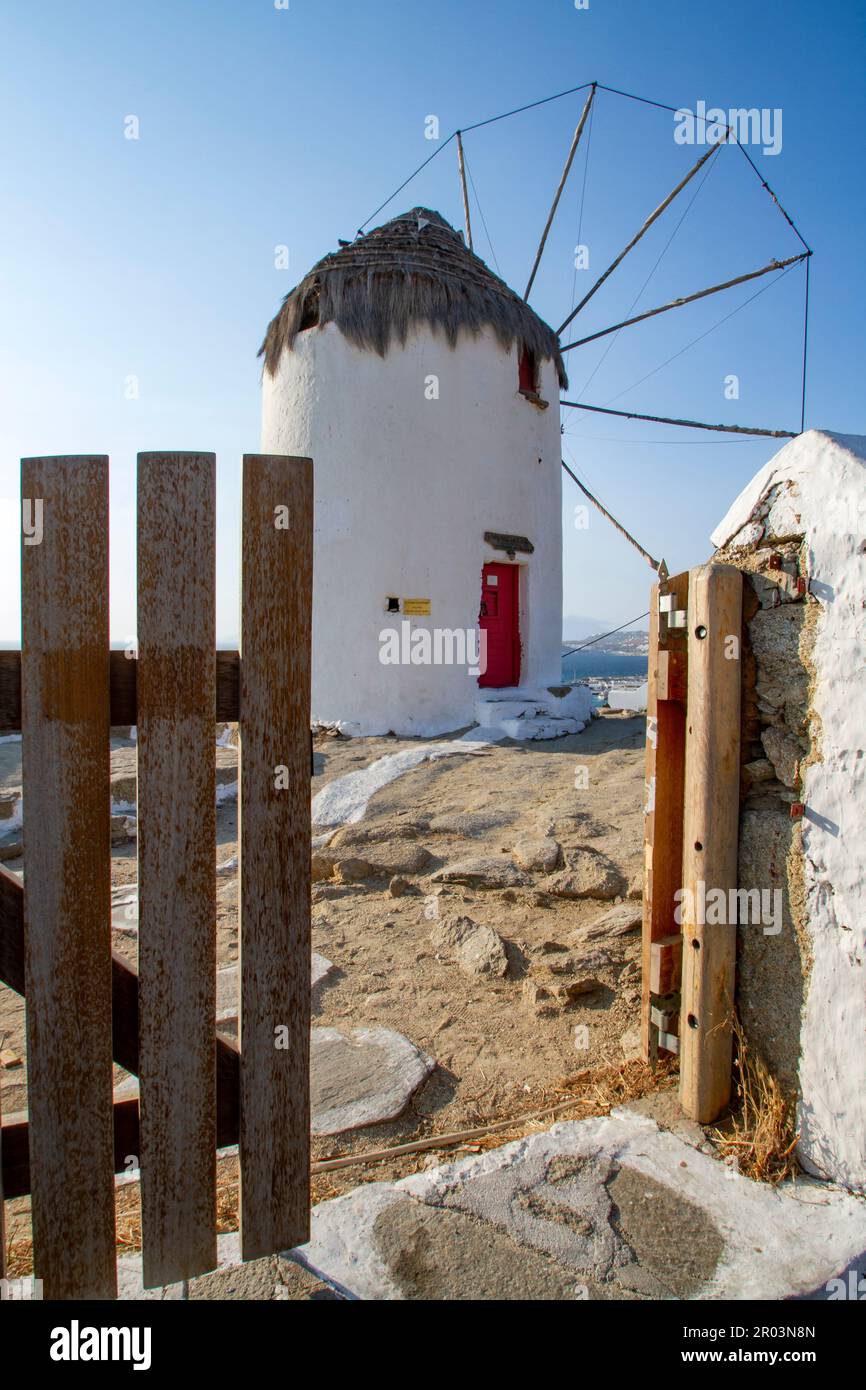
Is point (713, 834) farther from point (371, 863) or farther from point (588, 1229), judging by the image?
point (371, 863)

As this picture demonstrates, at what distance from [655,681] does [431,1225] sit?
1.81 meters

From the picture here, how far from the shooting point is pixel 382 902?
506 centimetres

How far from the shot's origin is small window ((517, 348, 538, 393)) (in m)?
13.4

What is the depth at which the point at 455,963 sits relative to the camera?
13.5 ft

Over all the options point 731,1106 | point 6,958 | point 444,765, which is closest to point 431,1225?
point 731,1106

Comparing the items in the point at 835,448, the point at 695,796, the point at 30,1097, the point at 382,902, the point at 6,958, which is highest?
the point at 835,448

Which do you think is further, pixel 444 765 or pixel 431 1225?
pixel 444 765

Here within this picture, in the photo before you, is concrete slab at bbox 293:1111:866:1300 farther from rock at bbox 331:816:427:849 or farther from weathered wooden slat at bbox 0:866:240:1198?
rock at bbox 331:816:427:849

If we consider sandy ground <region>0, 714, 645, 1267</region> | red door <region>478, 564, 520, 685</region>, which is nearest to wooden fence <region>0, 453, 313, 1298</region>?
sandy ground <region>0, 714, 645, 1267</region>

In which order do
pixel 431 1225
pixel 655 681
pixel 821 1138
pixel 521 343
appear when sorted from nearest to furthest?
pixel 431 1225 < pixel 821 1138 < pixel 655 681 < pixel 521 343

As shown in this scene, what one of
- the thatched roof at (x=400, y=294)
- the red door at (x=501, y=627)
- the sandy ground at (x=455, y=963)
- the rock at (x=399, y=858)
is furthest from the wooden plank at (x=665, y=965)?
the thatched roof at (x=400, y=294)

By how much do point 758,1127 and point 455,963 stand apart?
2016mm

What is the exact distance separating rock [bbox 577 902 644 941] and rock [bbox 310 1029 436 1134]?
50.9 inches
